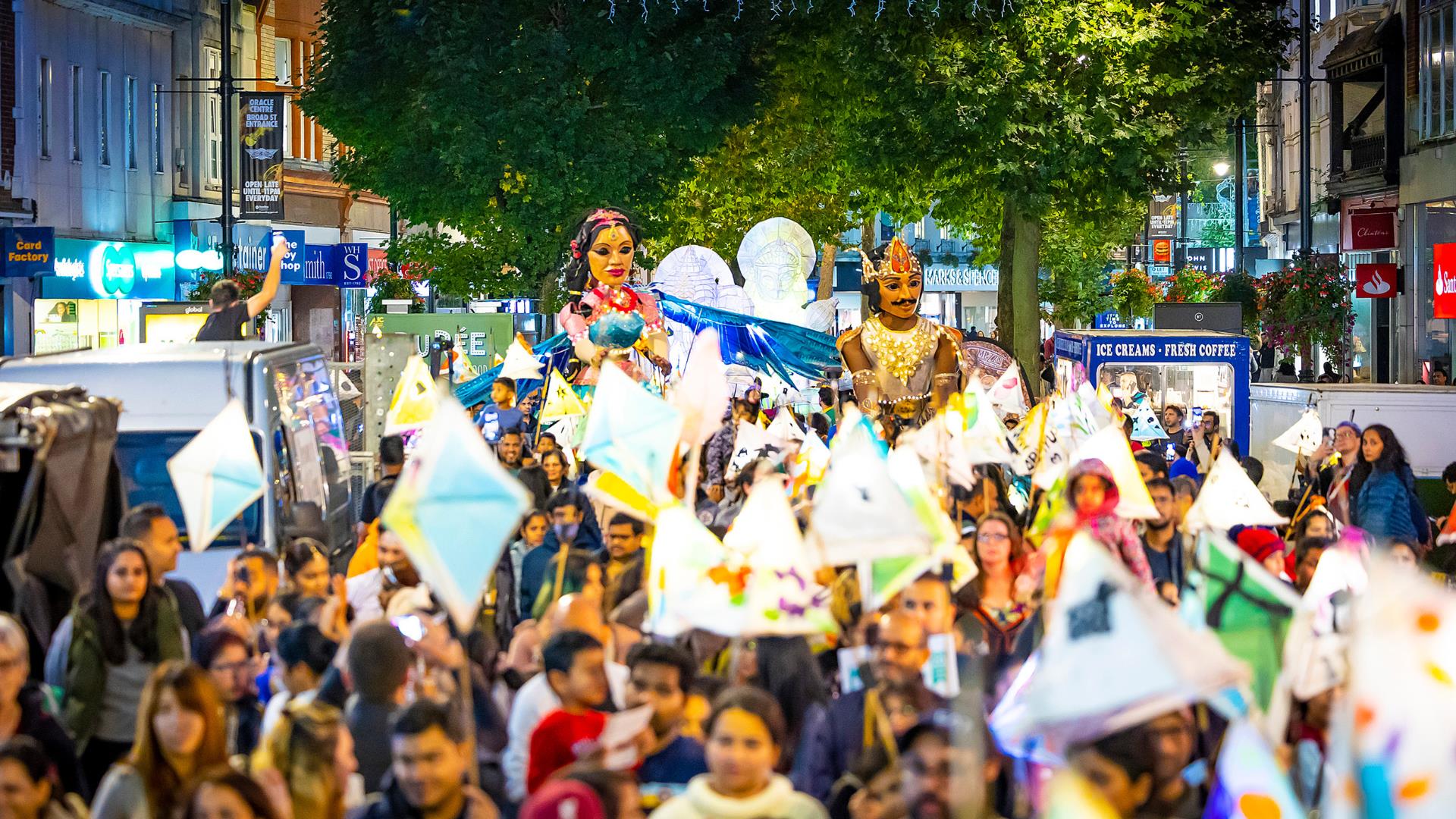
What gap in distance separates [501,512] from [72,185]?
29.4 meters

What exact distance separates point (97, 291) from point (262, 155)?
3738 millimetres

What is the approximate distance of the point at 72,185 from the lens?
35.3 metres

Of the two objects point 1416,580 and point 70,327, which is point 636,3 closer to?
point 70,327

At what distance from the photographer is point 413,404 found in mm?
15289

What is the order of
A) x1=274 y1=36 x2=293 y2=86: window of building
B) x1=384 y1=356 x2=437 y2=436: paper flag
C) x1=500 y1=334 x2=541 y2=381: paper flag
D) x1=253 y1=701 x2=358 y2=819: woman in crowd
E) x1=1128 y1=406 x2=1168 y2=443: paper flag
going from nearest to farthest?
x1=253 y1=701 x2=358 y2=819: woman in crowd < x1=384 y1=356 x2=437 y2=436: paper flag < x1=500 y1=334 x2=541 y2=381: paper flag < x1=1128 y1=406 x2=1168 y2=443: paper flag < x1=274 y1=36 x2=293 y2=86: window of building

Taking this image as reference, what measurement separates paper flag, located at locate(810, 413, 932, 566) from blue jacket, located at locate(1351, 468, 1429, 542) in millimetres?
4972

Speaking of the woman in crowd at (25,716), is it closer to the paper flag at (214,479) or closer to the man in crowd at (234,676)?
the man in crowd at (234,676)

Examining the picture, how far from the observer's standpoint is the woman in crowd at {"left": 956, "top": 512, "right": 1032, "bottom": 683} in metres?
8.73

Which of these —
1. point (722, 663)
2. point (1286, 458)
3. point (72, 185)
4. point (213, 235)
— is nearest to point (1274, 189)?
point (213, 235)

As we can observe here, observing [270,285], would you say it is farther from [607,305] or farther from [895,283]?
[895,283]

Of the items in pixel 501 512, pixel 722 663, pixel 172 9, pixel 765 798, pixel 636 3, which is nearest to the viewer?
pixel 765 798

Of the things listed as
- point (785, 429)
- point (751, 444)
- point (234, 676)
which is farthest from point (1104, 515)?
point (785, 429)

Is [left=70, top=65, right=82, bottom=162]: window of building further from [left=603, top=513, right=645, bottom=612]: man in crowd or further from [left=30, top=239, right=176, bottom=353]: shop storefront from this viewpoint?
[left=603, top=513, right=645, bottom=612]: man in crowd

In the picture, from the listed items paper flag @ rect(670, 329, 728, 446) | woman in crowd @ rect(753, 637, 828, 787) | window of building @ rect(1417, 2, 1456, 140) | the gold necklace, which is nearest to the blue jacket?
paper flag @ rect(670, 329, 728, 446)
